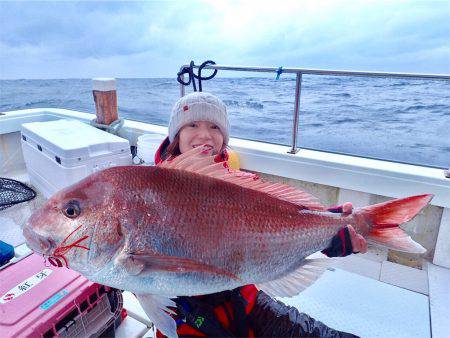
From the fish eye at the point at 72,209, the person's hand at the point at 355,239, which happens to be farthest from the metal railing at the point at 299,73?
the fish eye at the point at 72,209

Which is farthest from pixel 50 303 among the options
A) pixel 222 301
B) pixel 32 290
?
pixel 222 301

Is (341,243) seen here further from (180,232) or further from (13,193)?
(13,193)

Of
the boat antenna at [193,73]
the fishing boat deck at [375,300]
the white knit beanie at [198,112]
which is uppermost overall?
the boat antenna at [193,73]

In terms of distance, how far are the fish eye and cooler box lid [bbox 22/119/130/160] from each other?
207 cm

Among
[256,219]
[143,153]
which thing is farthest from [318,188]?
[256,219]

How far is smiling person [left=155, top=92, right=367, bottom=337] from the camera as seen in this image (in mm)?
1423

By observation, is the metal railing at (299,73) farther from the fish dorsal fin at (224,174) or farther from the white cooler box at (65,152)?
the fish dorsal fin at (224,174)

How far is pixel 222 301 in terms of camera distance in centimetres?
155

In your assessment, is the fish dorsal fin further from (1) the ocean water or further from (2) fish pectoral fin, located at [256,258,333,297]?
(1) the ocean water

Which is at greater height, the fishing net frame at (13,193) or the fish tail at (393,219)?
the fish tail at (393,219)

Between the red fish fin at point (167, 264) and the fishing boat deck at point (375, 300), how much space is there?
3.72 ft

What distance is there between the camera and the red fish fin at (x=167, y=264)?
861 mm

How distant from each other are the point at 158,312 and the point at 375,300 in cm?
178

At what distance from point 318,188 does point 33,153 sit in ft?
9.45
